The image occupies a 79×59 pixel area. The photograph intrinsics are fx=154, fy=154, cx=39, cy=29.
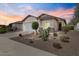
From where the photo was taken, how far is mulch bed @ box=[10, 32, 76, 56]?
191cm

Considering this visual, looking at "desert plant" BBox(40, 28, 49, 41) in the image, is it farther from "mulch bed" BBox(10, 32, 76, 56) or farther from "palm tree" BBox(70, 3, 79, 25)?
"palm tree" BBox(70, 3, 79, 25)

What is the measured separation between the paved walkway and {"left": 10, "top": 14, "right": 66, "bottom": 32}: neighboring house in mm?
206

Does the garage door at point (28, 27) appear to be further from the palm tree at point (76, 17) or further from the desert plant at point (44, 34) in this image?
the palm tree at point (76, 17)

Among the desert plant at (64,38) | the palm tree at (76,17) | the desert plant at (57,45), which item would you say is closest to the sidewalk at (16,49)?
the desert plant at (57,45)

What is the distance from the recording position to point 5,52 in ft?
6.34

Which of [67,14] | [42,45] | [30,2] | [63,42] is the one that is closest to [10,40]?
[42,45]

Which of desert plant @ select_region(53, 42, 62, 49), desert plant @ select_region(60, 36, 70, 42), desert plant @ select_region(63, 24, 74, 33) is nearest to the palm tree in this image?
desert plant @ select_region(63, 24, 74, 33)

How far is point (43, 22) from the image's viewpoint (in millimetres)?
1996

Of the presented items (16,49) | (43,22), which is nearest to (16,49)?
(16,49)

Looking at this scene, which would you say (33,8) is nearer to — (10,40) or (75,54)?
(10,40)

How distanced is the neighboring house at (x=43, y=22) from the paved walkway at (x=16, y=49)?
206mm

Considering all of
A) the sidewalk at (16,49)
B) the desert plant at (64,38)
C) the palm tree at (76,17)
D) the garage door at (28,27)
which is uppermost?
the palm tree at (76,17)

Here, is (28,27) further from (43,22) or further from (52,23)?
(52,23)

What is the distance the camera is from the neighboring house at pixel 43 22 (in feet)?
6.44
